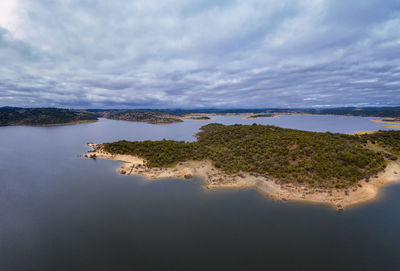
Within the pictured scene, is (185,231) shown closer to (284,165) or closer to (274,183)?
(274,183)

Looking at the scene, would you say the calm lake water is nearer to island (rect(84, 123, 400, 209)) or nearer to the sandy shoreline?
the sandy shoreline

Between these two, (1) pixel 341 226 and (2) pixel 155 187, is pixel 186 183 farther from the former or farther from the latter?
(1) pixel 341 226

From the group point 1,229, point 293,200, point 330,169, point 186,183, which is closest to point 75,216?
point 1,229

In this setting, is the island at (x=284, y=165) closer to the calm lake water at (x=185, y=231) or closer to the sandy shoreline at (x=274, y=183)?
the sandy shoreline at (x=274, y=183)

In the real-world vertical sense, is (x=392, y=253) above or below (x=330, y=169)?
below

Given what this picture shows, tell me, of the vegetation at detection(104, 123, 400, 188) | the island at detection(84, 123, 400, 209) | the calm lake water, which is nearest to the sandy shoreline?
the island at detection(84, 123, 400, 209)

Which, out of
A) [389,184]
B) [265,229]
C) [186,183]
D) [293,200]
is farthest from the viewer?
[186,183]
